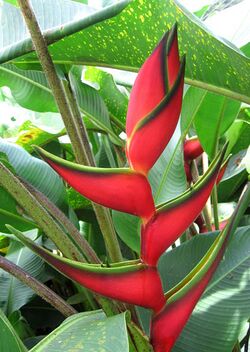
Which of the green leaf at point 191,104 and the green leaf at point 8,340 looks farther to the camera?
the green leaf at point 191,104

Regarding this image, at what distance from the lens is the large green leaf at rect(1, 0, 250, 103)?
0.45m

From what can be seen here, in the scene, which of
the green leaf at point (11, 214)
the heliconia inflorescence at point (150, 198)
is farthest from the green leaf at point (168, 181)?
the heliconia inflorescence at point (150, 198)

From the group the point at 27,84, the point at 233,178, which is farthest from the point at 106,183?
the point at 233,178

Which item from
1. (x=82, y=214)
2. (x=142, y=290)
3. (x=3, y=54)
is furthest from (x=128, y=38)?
(x=82, y=214)

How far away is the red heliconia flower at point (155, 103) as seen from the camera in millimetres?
385

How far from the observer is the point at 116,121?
801mm

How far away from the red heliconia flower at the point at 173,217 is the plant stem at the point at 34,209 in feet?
0.31

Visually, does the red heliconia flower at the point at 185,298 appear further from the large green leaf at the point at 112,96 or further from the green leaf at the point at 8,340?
the large green leaf at the point at 112,96

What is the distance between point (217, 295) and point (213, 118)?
0.24m

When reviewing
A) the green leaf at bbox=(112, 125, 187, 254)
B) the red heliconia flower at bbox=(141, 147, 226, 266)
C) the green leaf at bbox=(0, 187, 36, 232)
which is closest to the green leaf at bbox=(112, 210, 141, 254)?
the green leaf at bbox=(112, 125, 187, 254)

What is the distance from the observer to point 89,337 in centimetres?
40

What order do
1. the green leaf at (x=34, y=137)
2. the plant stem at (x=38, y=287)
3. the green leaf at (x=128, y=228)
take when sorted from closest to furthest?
the plant stem at (x=38, y=287) < the green leaf at (x=128, y=228) < the green leaf at (x=34, y=137)

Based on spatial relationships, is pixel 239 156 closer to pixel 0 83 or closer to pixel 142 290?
pixel 0 83

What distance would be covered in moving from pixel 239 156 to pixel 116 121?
0.22 metres
